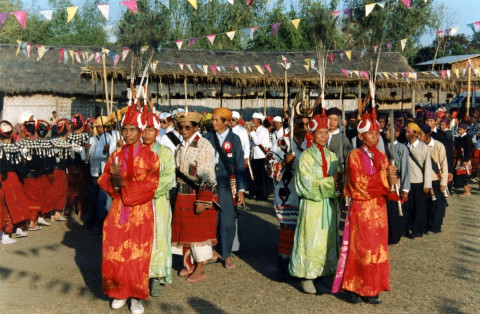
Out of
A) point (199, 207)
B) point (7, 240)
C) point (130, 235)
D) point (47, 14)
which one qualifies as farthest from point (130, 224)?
point (47, 14)

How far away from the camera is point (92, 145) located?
31.0ft

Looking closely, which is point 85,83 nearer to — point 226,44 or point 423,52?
point 226,44

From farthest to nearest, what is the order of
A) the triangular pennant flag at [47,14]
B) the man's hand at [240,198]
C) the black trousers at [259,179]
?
1. the black trousers at [259,179]
2. the triangular pennant flag at [47,14]
3. the man's hand at [240,198]

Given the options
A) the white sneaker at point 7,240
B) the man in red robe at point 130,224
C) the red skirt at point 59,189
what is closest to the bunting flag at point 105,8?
the red skirt at point 59,189

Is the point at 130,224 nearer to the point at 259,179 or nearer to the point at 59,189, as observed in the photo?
the point at 59,189

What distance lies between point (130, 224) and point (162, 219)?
48 cm

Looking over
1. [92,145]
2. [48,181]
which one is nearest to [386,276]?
[92,145]

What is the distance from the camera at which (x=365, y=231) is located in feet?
17.7

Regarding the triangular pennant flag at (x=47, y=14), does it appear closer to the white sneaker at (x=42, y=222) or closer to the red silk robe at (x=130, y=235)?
the white sneaker at (x=42, y=222)

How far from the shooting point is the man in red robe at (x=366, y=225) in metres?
5.40

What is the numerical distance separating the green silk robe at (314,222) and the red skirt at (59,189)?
572cm

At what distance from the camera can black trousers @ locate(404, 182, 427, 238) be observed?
8766 millimetres

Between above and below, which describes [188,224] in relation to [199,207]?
below

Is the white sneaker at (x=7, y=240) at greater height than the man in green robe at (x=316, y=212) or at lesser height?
lesser
